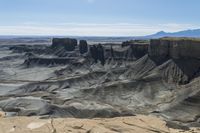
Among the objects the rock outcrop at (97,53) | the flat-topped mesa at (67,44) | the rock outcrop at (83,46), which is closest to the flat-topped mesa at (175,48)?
the rock outcrop at (97,53)

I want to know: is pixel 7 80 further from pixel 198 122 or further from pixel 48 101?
pixel 198 122

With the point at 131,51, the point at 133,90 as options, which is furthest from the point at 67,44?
the point at 133,90

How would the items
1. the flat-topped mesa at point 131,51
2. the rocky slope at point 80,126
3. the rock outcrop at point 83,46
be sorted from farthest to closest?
the rock outcrop at point 83,46
the flat-topped mesa at point 131,51
the rocky slope at point 80,126

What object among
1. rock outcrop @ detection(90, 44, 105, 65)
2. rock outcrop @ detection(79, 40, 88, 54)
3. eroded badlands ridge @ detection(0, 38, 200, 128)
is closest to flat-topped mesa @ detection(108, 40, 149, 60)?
eroded badlands ridge @ detection(0, 38, 200, 128)

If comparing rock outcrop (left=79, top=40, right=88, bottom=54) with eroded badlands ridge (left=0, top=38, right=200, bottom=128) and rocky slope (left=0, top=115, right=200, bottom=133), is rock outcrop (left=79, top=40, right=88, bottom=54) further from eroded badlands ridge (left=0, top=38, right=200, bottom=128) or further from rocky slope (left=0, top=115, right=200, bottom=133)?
rocky slope (left=0, top=115, right=200, bottom=133)

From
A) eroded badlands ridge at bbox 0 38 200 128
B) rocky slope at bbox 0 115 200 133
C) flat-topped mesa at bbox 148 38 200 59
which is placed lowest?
eroded badlands ridge at bbox 0 38 200 128

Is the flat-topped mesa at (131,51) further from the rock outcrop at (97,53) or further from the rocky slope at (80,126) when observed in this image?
the rocky slope at (80,126)

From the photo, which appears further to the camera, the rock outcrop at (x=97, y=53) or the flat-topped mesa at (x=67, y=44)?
the flat-topped mesa at (x=67, y=44)

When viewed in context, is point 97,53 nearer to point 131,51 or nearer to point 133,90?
point 131,51
